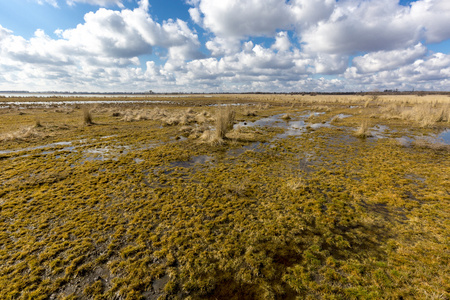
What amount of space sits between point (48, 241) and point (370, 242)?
1000 centimetres

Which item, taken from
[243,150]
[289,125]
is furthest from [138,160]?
[289,125]

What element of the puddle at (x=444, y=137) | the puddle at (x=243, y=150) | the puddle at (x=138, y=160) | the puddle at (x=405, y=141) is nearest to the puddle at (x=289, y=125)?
the puddle at (x=243, y=150)

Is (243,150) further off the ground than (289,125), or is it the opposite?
(289,125)

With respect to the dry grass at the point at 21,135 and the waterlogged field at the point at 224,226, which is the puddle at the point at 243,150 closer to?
the waterlogged field at the point at 224,226

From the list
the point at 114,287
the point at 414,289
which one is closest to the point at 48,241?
the point at 114,287

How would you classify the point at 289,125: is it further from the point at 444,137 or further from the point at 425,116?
the point at 425,116

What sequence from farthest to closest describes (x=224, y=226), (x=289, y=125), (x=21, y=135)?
(x=289, y=125), (x=21, y=135), (x=224, y=226)

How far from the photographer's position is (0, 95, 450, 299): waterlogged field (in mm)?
4234

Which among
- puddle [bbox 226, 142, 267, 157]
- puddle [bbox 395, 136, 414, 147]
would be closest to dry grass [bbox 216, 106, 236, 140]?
puddle [bbox 226, 142, 267, 157]

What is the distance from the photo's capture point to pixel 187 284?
4262 millimetres

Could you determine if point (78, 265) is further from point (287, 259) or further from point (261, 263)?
point (287, 259)

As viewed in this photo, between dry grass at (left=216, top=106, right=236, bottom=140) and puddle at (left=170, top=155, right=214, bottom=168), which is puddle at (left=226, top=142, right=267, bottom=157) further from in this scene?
dry grass at (left=216, top=106, right=236, bottom=140)

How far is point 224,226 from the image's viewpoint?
6.25 meters

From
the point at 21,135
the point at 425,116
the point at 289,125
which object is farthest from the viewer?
the point at 289,125
